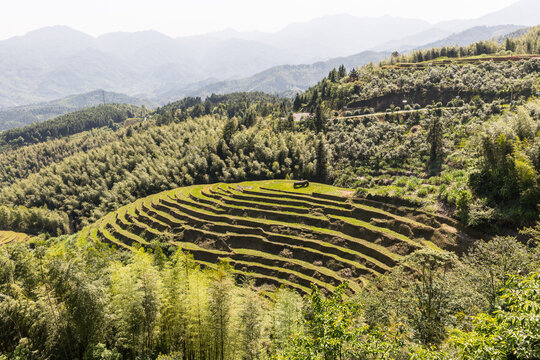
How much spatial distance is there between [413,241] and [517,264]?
78.6 feet

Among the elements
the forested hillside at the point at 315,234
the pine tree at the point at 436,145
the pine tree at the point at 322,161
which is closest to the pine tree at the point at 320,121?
the forested hillside at the point at 315,234

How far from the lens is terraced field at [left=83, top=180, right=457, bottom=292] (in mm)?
45156

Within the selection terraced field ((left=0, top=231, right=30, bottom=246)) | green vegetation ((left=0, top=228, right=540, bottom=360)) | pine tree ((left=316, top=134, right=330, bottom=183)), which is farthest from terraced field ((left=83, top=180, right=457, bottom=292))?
terraced field ((left=0, top=231, right=30, bottom=246))

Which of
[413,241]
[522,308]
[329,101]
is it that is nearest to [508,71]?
[329,101]

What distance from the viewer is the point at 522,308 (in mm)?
8766

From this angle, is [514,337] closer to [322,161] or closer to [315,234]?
[315,234]

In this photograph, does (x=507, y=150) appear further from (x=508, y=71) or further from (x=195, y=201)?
(x=508, y=71)

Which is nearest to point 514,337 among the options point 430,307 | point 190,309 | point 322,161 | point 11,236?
point 430,307

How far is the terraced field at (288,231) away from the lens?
45156mm

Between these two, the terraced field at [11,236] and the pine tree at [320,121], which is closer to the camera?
the terraced field at [11,236]

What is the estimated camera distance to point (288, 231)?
184ft

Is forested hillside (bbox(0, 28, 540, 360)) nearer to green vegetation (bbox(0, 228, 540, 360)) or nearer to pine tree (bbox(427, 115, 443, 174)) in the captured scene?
green vegetation (bbox(0, 228, 540, 360))

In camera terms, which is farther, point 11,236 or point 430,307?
point 11,236

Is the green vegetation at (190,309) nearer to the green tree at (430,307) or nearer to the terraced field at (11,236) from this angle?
the green tree at (430,307)
